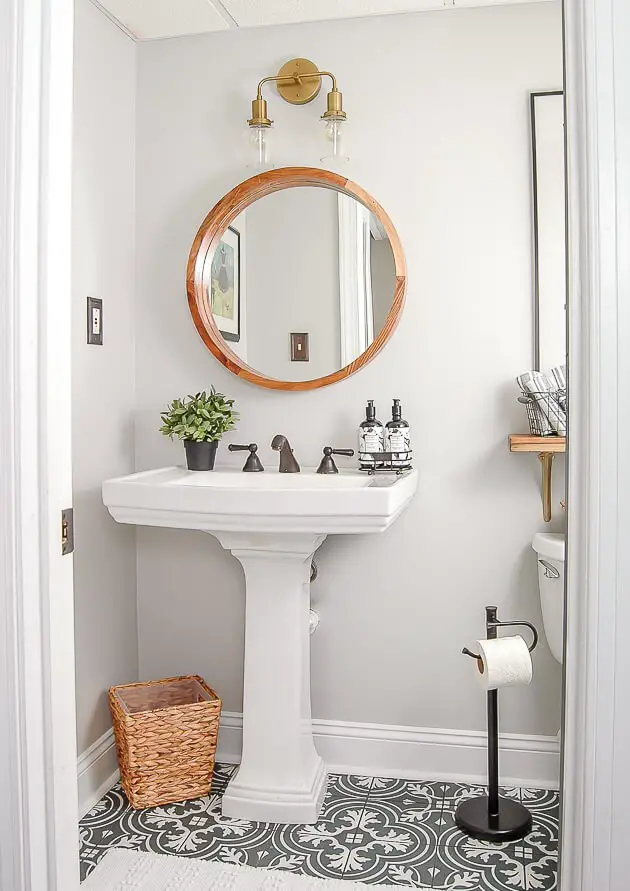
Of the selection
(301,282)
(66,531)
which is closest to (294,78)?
(301,282)

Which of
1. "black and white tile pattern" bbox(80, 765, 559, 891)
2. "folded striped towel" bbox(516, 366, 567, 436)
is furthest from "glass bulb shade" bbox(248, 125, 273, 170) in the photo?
"black and white tile pattern" bbox(80, 765, 559, 891)

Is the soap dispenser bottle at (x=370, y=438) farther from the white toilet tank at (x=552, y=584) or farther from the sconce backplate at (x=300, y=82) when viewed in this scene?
the sconce backplate at (x=300, y=82)

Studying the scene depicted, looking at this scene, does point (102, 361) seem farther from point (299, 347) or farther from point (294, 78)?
point (294, 78)

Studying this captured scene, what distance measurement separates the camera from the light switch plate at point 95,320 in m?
2.50

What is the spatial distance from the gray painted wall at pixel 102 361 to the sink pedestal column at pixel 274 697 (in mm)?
479

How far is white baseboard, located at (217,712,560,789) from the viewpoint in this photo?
2574 mm

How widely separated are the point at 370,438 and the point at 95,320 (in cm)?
89

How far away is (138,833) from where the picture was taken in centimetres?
230
